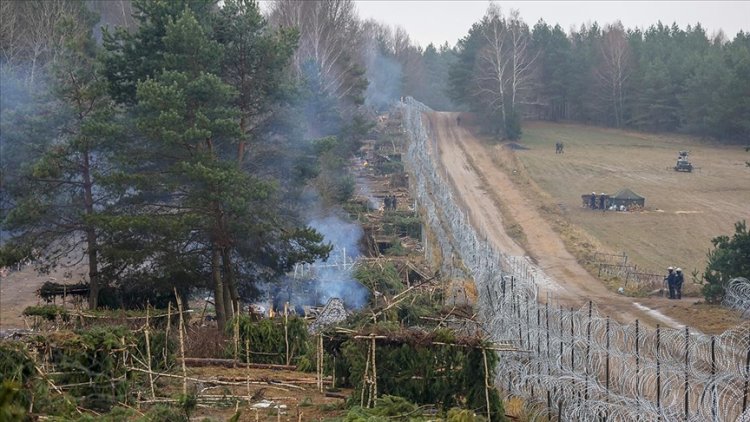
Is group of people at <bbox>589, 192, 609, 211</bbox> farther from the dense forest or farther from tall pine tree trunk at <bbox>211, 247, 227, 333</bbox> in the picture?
tall pine tree trunk at <bbox>211, 247, 227, 333</bbox>

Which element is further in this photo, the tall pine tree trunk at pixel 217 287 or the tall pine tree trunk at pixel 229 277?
the tall pine tree trunk at pixel 229 277

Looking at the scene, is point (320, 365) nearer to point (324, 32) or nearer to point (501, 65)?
point (324, 32)

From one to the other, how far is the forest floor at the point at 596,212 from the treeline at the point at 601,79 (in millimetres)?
2291

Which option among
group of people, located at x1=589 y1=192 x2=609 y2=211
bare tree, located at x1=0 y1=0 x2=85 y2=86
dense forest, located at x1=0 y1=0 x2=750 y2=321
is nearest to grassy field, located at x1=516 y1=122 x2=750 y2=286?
group of people, located at x1=589 y1=192 x2=609 y2=211

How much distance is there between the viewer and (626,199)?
42.9m

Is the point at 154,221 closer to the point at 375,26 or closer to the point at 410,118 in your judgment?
the point at 410,118

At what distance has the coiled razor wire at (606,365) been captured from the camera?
10.6 m

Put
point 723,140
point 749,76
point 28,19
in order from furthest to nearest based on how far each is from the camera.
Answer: point 723,140 → point 749,76 → point 28,19

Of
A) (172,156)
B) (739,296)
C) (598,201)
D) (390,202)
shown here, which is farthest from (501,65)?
(172,156)

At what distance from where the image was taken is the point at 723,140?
60.1 meters

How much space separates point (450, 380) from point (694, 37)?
3023 inches

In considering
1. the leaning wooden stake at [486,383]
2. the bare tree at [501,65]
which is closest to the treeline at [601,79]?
the bare tree at [501,65]

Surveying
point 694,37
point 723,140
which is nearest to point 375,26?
point 694,37

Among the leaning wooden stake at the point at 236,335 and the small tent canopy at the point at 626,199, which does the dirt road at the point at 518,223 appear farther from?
the leaning wooden stake at the point at 236,335
